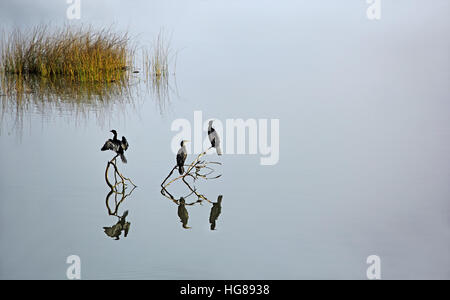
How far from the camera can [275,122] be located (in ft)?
9.79

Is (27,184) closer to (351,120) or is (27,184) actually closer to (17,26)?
(17,26)

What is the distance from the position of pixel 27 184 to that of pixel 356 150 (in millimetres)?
1754

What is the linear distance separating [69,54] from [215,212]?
4.78 feet

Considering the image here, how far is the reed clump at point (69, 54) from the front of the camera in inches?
121

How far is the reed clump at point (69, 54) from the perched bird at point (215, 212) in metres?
1.10
